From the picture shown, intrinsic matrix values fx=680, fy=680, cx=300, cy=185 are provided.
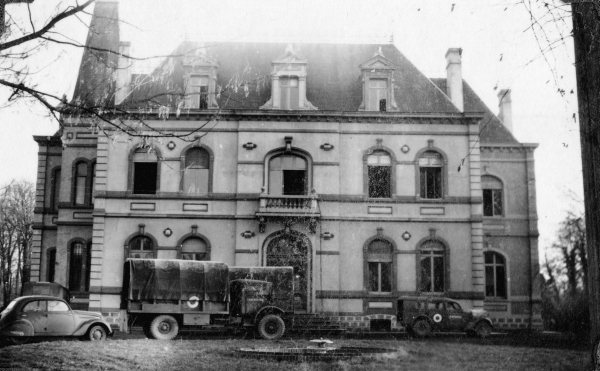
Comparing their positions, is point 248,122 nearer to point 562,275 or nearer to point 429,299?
point 429,299

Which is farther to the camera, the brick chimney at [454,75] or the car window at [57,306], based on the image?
the brick chimney at [454,75]

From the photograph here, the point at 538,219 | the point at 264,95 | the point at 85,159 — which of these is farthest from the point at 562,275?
the point at 85,159

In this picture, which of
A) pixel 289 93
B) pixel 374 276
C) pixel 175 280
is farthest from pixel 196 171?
pixel 374 276

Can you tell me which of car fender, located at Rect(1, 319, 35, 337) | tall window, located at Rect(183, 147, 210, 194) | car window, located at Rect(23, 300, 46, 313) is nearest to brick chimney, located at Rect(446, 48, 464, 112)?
tall window, located at Rect(183, 147, 210, 194)

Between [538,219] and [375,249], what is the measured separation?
32.7ft

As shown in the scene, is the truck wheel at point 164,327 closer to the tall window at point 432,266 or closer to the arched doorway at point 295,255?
the arched doorway at point 295,255

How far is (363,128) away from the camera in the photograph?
29.9 m

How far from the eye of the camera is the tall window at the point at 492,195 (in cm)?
3456

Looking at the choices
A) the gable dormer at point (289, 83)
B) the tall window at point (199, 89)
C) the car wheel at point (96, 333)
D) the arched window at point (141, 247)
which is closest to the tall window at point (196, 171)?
the tall window at point (199, 89)

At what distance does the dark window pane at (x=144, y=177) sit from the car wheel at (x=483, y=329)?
14.5m

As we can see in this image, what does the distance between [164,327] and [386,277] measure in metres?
10.9

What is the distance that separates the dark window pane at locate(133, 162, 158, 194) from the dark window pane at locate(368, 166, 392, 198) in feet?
30.8

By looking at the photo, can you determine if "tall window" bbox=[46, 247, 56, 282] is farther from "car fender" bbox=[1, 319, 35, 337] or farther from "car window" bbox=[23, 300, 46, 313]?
"car fender" bbox=[1, 319, 35, 337]

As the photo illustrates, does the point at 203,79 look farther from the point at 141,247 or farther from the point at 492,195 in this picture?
the point at 492,195
